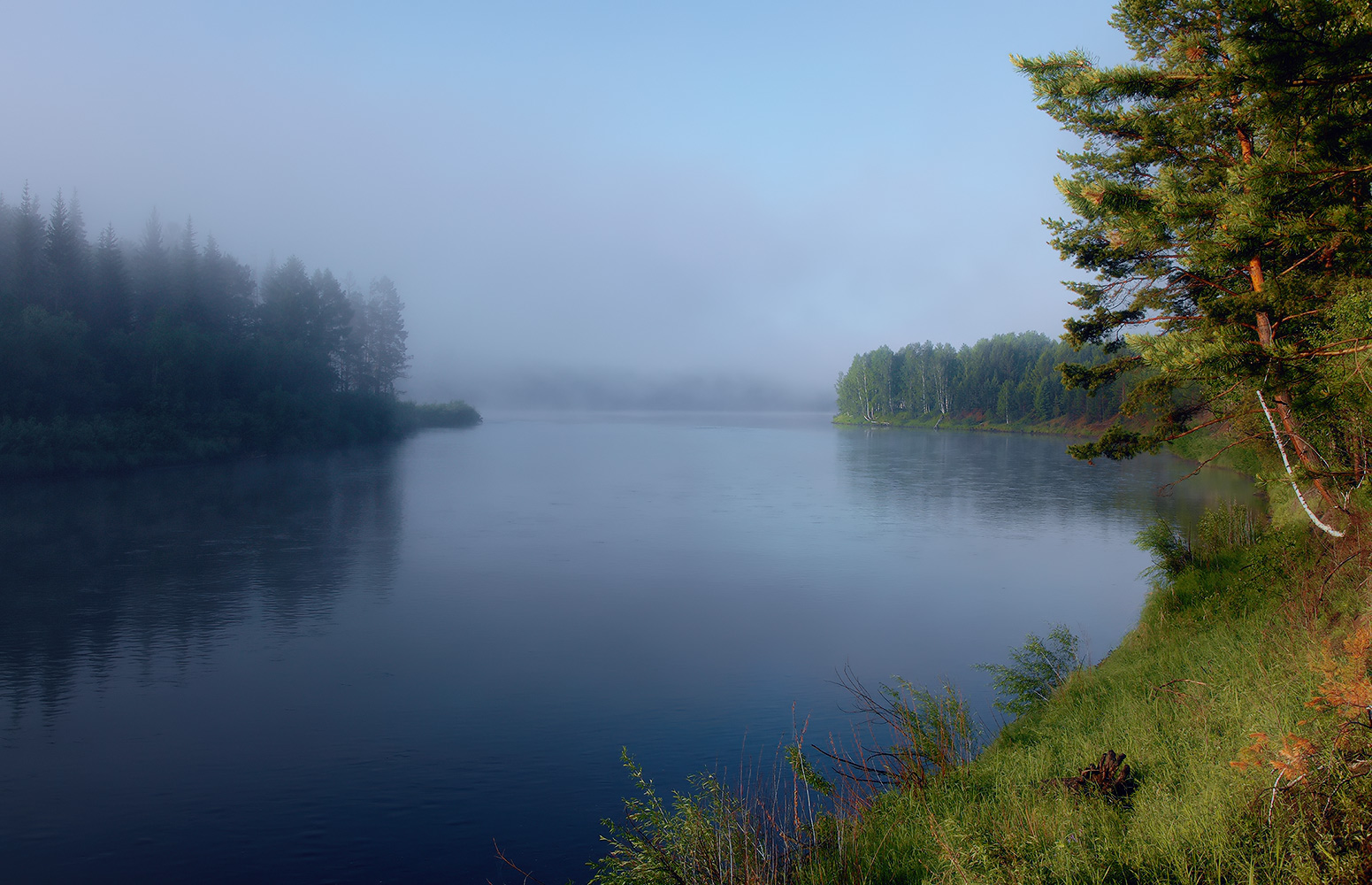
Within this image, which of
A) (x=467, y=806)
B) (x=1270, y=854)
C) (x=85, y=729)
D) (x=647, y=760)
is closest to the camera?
(x=1270, y=854)

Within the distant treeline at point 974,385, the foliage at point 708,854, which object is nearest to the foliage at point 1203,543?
the foliage at point 708,854

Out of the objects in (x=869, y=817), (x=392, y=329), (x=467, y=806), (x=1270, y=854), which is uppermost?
(x=392, y=329)

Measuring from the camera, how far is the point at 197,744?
29.2 ft

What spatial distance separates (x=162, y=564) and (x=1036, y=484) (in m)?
32.6

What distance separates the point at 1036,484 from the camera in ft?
114

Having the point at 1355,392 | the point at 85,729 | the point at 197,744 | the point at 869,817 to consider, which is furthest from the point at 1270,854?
the point at 85,729

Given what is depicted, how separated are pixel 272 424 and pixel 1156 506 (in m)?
45.0

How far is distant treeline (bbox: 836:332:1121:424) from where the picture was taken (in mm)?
83062

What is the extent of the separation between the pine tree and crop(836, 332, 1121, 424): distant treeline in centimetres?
6685

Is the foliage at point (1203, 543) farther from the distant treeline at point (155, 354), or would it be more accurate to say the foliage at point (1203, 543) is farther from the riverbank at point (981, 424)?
the riverbank at point (981, 424)

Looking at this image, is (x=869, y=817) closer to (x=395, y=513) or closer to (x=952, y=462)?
(x=395, y=513)

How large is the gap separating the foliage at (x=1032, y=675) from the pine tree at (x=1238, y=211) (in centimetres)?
300

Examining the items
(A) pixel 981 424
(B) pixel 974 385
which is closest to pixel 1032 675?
(A) pixel 981 424

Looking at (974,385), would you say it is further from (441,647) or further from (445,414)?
(441,647)
